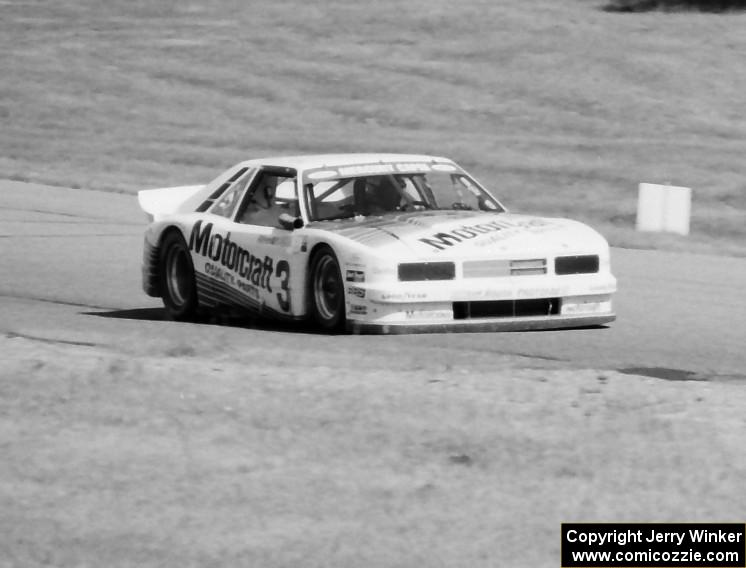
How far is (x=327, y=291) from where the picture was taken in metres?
10.7

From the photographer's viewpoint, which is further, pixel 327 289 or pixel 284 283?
pixel 284 283

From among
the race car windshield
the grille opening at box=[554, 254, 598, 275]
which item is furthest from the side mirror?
the grille opening at box=[554, 254, 598, 275]

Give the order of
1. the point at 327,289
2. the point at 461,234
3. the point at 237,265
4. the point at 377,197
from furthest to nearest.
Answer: the point at 237,265, the point at 377,197, the point at 327,289, the point at 461,234

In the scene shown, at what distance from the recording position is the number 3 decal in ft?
35.6

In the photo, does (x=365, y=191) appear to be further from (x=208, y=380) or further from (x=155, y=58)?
(x=155, y=58)

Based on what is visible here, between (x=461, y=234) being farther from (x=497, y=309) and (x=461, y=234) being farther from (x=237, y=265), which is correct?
(x=237, y=265)

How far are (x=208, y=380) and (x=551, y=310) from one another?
3.01m

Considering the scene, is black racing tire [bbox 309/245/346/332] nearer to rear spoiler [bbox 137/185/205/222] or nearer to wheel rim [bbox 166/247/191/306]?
wheel rim [bbox 166/247/191/306]

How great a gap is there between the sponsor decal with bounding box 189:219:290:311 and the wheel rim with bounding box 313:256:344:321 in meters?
0.23

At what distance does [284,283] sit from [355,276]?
785mm

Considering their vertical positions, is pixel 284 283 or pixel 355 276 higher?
pixel 355 276

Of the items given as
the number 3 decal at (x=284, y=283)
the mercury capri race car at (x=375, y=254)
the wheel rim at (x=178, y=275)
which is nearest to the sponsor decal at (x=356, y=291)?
the mercury capri race car at (x=375, y=254)

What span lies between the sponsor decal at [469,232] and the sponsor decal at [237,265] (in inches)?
41.7

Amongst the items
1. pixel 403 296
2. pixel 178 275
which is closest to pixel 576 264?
pixel 403 296
